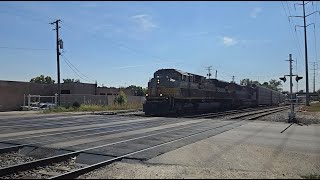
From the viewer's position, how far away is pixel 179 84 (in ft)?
104

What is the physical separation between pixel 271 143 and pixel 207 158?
14.7 feet

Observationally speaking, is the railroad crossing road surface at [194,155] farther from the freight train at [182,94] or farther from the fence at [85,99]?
the fence at [85,99]

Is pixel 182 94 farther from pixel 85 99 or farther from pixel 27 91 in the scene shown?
pixel 27 91

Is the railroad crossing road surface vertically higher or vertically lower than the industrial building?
lower

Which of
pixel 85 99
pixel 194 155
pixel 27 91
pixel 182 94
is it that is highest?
Answer: pixel 27 91

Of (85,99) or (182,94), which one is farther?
(85,99)

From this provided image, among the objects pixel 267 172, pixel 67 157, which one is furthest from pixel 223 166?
→ pixel 67 157

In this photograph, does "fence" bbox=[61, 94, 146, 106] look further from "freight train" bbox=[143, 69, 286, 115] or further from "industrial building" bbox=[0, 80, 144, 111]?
"freight train" bbox=[143, 69, 286, 115]

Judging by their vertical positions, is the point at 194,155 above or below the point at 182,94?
below

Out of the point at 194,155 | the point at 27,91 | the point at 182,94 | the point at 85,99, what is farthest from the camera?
the point at 85,99

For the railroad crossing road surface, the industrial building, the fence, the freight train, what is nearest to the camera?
the railroad crossing road surface

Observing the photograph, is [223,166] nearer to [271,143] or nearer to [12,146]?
[271,143]

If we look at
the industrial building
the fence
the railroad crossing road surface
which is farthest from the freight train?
the industrial building

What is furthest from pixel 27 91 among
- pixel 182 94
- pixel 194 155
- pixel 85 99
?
pixel 194 155
